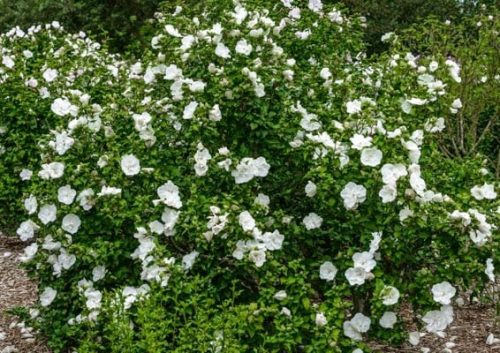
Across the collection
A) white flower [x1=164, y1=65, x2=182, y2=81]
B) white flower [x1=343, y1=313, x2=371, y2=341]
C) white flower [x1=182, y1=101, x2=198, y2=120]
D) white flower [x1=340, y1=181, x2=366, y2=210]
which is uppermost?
white flower [x1=164, y1=65, x2=182, y2=81]

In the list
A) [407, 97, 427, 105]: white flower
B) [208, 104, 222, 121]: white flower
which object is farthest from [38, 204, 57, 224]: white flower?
[407, 97, 427, 105]: white flower

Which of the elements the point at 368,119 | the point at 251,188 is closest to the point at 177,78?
the point at 251,188

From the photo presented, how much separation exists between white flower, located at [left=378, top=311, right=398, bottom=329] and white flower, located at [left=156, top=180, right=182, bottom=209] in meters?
0.96

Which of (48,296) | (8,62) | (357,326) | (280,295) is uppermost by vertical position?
(8,62)

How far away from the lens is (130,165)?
3.77 meters

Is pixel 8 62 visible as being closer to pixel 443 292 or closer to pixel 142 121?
pixel 142 121

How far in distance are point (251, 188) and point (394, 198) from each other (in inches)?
31.3

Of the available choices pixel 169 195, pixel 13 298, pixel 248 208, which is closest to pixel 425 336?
pixel 248 208

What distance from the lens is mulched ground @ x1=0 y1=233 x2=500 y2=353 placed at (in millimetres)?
4523

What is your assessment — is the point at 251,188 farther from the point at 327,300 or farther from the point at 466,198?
the point at 466,198

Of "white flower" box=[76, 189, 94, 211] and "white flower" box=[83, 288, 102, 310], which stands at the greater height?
"white flower" box=[76, 189, 94, 211]

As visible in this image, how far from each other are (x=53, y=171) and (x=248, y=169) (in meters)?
0.90

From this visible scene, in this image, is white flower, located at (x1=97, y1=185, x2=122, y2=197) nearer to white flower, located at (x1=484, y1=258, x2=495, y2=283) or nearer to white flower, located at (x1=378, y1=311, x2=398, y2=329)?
white flower, located at (x1=378, y1=311, x2=398, y2=329)

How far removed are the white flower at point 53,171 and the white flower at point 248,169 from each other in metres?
0.80
